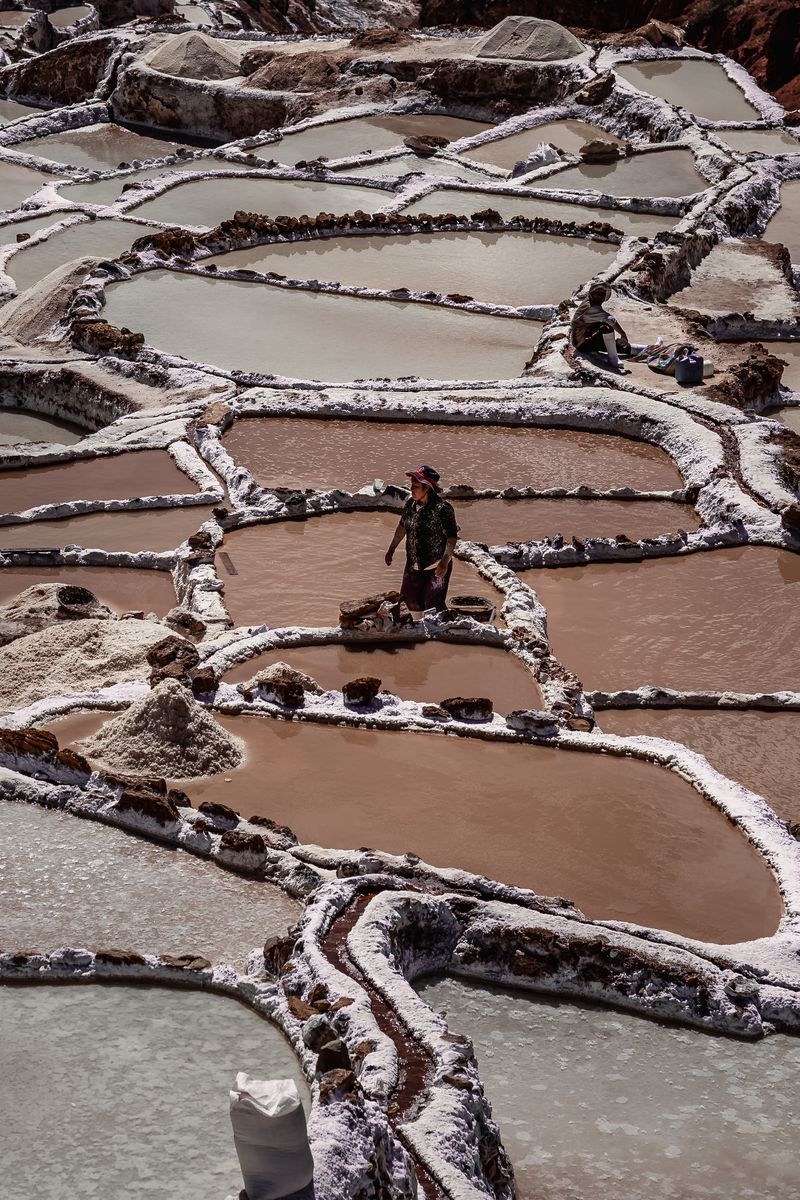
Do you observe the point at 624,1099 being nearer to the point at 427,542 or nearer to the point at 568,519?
the point at 427,542

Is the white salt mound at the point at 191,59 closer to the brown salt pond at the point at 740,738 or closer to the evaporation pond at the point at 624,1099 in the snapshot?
the brown salt pond at the point at 740,738

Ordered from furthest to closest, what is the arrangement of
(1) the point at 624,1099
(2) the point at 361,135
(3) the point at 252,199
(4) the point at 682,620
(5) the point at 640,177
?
(2) the point at 361,135, (5) the point at 640,177, (3) the point at 252,199, (4) the point at 682,620, (1) the point at 624,1099

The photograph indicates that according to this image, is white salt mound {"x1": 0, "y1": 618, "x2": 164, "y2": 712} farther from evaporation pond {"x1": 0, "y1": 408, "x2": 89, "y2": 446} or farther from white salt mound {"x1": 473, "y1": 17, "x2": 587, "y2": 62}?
white salt mound {"x1": 473, "y1": 17, "x2": 587, "y2": 62}

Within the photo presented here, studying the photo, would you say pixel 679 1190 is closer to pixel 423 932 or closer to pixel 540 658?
pixel 423 932

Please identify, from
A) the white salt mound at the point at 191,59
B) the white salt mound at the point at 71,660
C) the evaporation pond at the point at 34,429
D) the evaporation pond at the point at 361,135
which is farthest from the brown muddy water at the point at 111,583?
the white salt mound at the point at 191,59

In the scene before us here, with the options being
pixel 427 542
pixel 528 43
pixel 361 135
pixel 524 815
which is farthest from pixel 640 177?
pixel 524 815

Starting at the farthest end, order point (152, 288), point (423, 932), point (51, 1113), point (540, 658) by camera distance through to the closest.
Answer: point (152, 288) < point (540, 658) < point (423, 932) < point (51, 1113)

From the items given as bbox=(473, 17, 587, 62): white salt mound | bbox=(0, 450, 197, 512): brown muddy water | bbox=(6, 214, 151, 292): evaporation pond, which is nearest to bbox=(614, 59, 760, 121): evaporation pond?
bbox=(473, 17, 587, 62): white salt mound

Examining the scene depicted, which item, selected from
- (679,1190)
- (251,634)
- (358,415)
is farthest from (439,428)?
(679,1190)
